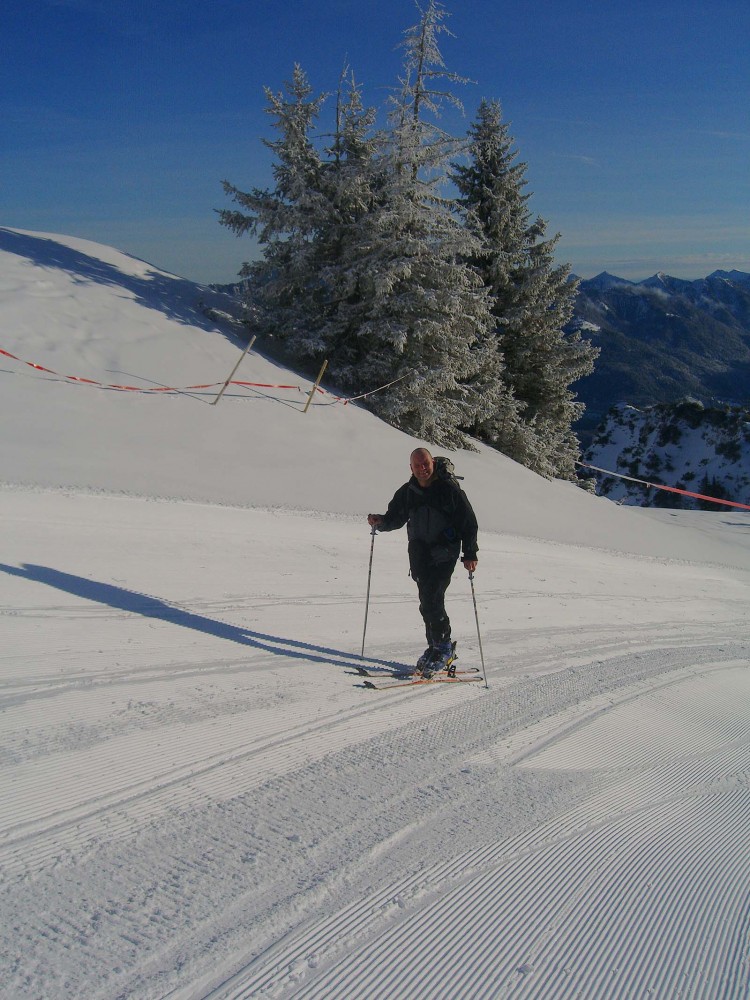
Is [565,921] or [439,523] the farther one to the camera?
[439,523]

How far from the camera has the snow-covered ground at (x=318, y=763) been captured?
2633 mm

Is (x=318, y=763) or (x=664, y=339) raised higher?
(x=664, y=339)

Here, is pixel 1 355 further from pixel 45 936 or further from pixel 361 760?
pixel 45 936

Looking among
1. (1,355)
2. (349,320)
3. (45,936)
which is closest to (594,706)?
(45,936)

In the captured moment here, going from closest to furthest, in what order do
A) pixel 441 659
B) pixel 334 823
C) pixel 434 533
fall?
pixel 334 823
pixel 434 533
pixel 441 659

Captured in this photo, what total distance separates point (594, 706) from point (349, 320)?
14.8 meters

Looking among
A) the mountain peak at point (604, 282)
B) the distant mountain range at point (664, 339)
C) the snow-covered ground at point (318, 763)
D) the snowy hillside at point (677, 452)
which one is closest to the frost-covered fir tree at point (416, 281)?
the snow-covered ground at point (318, 763)

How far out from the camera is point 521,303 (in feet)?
79.2

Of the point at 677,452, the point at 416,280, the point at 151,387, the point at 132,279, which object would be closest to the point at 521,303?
the point at 416,280

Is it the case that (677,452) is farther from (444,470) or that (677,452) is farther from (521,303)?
(444,470)

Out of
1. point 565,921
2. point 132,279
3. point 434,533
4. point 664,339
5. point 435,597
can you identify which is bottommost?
point 565,921

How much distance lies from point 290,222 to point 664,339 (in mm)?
136670

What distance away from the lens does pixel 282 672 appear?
18.4 feet

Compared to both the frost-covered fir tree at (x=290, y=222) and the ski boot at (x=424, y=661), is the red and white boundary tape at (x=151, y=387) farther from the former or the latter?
the ski boot at (x=424, y=661)
